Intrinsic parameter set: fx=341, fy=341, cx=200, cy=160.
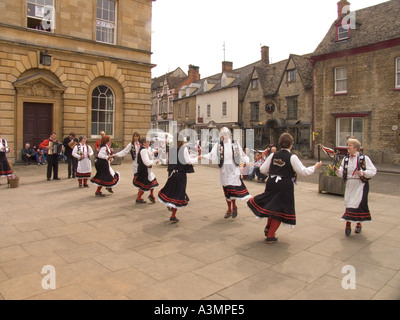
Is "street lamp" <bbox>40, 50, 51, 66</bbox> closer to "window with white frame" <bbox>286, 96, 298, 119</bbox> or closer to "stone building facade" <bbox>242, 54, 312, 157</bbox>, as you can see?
"stone building facade" <bbox>242, 54, 312, 157</bbox>

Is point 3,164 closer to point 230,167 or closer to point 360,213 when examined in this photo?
point 230,167

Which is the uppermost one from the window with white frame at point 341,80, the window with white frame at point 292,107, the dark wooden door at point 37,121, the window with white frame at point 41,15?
the window with white frame at point 41,15

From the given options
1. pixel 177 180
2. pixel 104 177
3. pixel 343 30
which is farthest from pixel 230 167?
pixel 343 30

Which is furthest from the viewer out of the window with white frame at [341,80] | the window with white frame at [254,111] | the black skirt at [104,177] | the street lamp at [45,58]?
the window with white frame at [254,111]

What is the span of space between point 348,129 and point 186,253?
22.8 m

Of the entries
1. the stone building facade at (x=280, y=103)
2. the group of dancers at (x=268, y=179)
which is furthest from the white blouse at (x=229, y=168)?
the stone building facade at (x=280, y=103)

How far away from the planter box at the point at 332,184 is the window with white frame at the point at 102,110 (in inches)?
536

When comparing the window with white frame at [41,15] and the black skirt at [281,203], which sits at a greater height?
the window with white frame at [41,15]

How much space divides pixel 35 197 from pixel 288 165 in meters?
7.15

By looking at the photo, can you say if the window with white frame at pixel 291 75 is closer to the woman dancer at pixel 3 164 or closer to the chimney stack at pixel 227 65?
the chimney stack at pixel 227 65

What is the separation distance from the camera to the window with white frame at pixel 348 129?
23969mm

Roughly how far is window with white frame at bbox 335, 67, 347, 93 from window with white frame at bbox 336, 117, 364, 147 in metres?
2.11

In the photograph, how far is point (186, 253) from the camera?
5066mm
